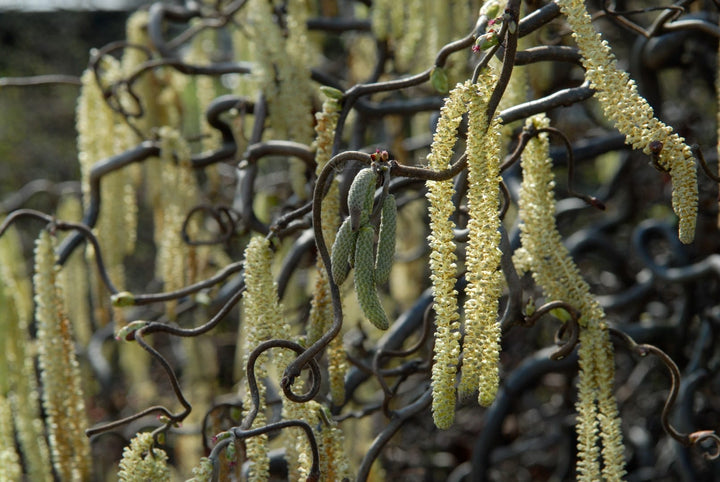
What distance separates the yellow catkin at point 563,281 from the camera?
0.92 m

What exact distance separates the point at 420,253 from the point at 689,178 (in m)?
1.22

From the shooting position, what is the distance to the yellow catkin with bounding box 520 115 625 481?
3.03 feet

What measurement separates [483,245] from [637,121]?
0.19 m

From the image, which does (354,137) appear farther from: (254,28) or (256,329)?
(256,329)

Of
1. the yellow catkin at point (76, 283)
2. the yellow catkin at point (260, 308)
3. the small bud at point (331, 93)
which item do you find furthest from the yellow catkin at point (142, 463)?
the yellow catkin at point (76, 283)

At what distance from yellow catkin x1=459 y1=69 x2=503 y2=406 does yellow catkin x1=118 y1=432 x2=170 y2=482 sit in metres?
0.39

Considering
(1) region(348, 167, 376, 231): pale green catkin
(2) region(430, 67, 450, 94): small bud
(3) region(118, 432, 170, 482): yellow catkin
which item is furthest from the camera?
(2) region(430, 67, 450, 94): small bud

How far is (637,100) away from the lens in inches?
28.8

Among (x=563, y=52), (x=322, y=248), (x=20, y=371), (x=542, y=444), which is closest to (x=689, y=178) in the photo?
(x=563, y=52)

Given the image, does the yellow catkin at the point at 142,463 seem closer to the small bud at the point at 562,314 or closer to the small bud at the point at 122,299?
the small bud at the point at 122,299

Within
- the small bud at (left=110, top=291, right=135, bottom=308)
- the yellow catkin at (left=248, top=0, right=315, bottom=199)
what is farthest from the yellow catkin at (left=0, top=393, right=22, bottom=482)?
the yellow catkin at (left=248, top=0, right=315, bottom=199)

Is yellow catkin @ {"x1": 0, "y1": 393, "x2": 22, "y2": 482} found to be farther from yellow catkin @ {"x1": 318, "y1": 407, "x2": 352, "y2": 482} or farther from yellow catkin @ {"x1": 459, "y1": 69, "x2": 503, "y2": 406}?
yellow catkin @ {"x1": 459, "y1": 69, "x2": 503, "y2": 406}

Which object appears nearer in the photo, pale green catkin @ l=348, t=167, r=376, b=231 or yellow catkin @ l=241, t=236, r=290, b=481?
pale green catkin @ l=348, t=167, r=376, b=231

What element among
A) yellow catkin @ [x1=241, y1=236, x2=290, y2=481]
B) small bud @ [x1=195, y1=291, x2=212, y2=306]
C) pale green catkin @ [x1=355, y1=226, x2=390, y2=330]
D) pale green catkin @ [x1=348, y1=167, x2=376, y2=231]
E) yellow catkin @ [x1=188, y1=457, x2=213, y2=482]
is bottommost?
small bud @ [x1=195, y1=291, x2=212, y2=306]
